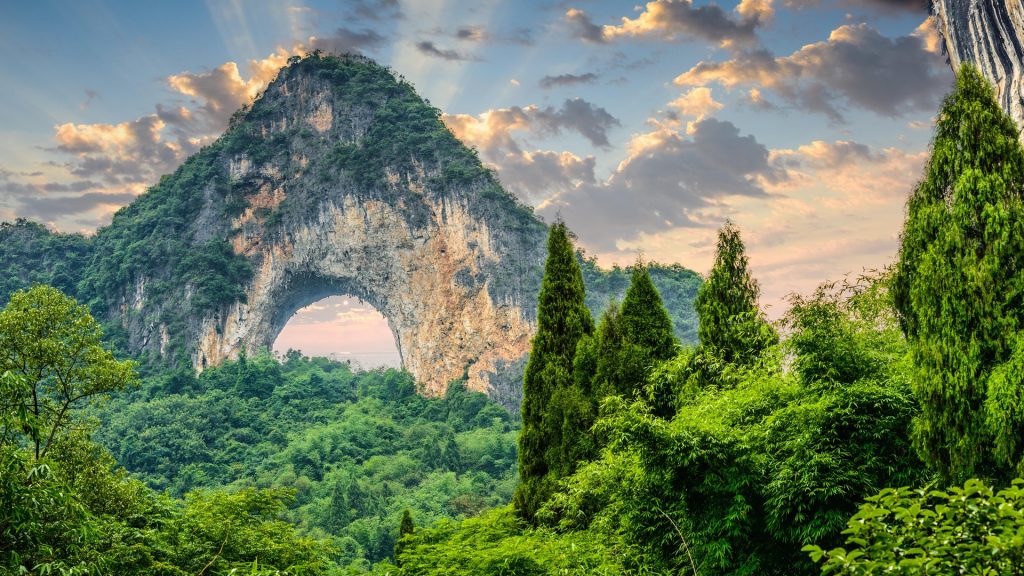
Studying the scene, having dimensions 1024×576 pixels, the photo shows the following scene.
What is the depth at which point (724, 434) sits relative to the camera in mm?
6285

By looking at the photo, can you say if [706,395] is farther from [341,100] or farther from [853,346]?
[341,100]

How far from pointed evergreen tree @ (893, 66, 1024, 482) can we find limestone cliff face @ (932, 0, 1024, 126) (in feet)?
65.3

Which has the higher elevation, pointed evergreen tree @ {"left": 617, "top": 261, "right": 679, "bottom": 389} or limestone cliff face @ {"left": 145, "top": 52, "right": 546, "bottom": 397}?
limestone cliff face @ {"left": 145, "top": 52, "right": 546, "bottom": 397}

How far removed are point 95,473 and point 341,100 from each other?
6059cm

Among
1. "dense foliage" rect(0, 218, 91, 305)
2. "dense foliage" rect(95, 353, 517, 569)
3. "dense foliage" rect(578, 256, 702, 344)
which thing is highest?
"dense foliage" rect(0, 218, 91, 305)

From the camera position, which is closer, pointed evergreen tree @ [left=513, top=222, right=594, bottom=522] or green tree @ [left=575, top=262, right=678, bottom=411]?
green tree @ [left=575, top=262, right=678, bottom=411]

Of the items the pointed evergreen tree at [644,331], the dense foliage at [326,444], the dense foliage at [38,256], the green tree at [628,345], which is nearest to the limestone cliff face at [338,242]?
the dense foliage at [326,444]

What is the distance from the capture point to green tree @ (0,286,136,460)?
9227 millimetres

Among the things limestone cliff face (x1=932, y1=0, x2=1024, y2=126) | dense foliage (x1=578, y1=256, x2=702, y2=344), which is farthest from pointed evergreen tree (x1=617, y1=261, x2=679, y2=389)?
dense foliage (x1=578, y1=256, x2=702, y2=344)

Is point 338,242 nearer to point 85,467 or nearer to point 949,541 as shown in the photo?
point 85,467

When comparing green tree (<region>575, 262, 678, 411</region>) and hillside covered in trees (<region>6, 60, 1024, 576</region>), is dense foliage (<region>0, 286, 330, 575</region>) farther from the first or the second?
green tree (<region>575, 262, 678, 411</region>)

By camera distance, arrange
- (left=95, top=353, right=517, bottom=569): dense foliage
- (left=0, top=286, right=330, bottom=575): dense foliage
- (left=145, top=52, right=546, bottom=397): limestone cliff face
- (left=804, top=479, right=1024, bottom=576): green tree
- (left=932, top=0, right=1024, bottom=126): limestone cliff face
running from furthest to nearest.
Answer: (left=145, top=52, right=546, bottom=397): limestone cliff face
(left=95, top=353, right=517, bottom=569): dense foliage
(left=932, top=0, right=1024, bottom=126): limestone cliff face
(left=0, top=286, right=330, bottom=575): dense foliage
(left=804, top=479, right=1024, bottom=576): green tree

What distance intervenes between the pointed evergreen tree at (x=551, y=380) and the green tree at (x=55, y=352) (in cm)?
605

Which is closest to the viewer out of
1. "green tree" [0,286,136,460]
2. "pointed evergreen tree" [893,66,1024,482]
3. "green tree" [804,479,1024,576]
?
"green tree" [804,479,1024,576]
